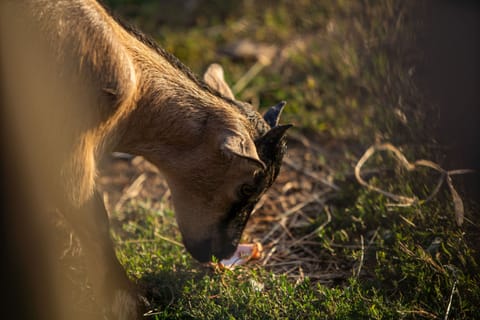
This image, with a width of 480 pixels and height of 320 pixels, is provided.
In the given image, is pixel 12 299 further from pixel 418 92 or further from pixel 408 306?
pixel 418 92

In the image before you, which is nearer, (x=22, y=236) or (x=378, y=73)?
(x=22, y=236)

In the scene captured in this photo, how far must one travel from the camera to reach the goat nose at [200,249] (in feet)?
13.8

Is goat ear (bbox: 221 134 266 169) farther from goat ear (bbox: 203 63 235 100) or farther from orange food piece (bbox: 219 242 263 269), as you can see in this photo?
orange food piece (bbox: 219 242 263 269)

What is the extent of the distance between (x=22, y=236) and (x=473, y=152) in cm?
270

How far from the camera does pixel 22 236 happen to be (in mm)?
3646

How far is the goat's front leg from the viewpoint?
12.3ft

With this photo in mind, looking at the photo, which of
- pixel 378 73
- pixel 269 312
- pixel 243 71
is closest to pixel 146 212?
pixel 269 312

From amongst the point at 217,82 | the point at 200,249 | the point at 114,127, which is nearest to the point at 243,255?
the point at 200,249

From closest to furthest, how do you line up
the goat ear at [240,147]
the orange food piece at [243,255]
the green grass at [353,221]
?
the goat ear at [240,147]
the green grass at [353,221]
the orange food piece at [243,255]

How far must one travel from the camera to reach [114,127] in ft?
12.5

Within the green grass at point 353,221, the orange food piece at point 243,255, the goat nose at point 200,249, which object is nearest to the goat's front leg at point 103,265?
the green grass at point 353,221

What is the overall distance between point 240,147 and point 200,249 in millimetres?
782

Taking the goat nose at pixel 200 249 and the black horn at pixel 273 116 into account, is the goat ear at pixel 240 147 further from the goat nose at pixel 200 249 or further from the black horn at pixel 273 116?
the goat nose at pixel 200 249

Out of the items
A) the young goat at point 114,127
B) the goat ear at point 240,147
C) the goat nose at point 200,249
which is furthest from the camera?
the goat nose at point 200,249
